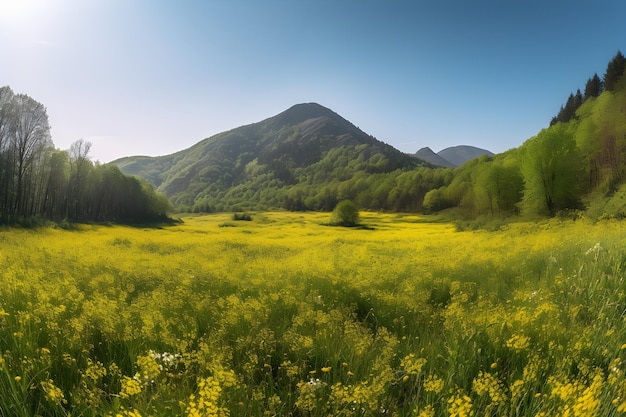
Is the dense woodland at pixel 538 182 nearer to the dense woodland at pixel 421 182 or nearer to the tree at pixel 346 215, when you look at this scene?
the dense woodland at pixel 421 182

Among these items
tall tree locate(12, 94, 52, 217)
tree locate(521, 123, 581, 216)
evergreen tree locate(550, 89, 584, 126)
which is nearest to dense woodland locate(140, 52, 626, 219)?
tree locate(521, 123, 581, 216)

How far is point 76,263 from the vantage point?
867 centimetres

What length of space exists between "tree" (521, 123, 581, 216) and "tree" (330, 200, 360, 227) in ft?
48.1

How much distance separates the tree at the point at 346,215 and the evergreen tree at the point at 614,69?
59443mm

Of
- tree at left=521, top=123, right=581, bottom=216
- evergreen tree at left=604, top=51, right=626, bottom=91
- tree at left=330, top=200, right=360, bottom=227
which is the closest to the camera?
tree at left=521, top=123, right=581, bottom=216

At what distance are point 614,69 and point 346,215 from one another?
65.8 metres

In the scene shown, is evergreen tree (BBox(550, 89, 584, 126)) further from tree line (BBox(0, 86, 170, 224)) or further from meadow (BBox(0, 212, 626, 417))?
tree line (BBox(0, 86, 170, 224))

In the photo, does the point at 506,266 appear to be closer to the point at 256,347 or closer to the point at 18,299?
the point at 256,347

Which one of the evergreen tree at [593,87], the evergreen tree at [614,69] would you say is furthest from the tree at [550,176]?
the evergreen tree at [593,87]

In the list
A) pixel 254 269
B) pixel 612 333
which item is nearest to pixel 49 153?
pixel 254 269

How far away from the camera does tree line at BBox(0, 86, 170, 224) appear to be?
2691 cm

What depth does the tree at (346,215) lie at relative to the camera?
32625mm

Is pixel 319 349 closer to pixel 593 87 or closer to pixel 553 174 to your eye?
pixel 553 174

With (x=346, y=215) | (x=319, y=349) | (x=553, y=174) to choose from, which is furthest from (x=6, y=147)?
(x=553, y=174)
